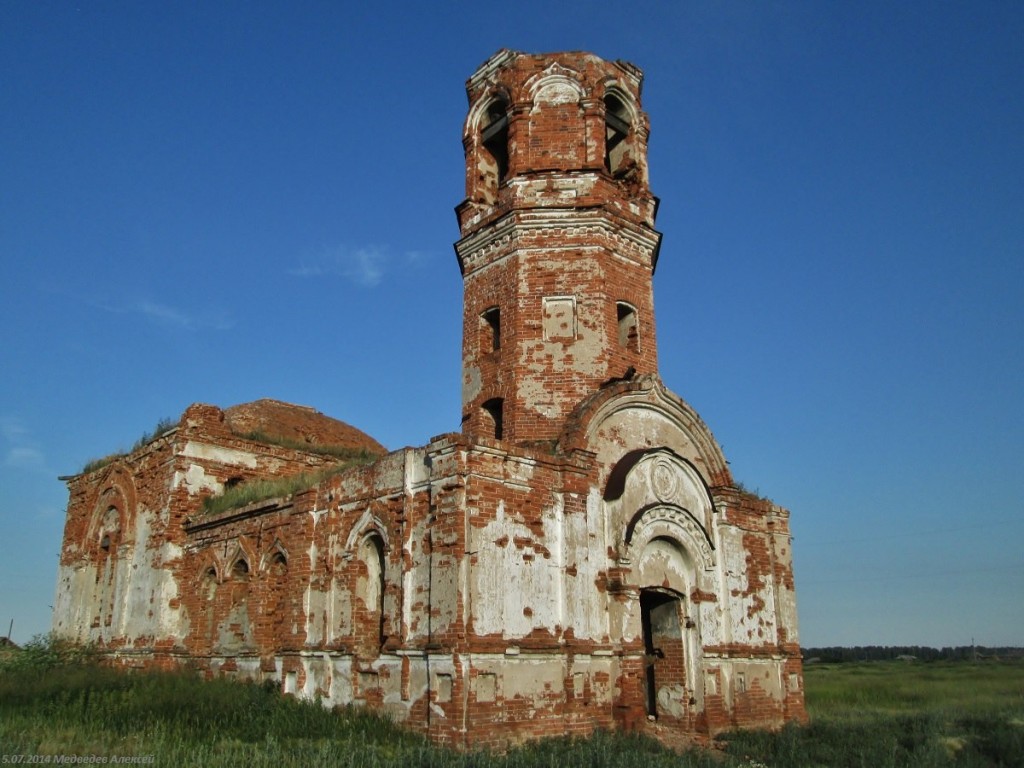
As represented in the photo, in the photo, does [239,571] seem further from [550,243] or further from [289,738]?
[550,243]

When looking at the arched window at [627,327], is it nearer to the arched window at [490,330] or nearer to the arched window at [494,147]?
the arched window at [490,330]

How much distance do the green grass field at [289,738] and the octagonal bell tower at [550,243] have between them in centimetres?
513

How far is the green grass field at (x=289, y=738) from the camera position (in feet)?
28.9

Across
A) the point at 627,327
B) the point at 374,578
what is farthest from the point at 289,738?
the point at 627,327

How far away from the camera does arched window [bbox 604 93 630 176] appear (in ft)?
52.8

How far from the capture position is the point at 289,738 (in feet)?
33.9

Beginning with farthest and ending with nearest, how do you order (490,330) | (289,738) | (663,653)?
(490,330) < (663,653) < (289,738)

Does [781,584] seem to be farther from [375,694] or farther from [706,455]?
[375,694]

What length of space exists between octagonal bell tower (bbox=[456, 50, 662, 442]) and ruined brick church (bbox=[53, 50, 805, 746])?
40 mm

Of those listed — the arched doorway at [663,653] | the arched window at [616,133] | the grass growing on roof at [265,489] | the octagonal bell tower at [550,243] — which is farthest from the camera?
the arched window at [616,133]

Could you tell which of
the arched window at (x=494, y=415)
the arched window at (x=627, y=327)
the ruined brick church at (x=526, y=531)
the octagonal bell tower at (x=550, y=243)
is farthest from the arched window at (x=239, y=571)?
the arched window at (x=627, y=327)

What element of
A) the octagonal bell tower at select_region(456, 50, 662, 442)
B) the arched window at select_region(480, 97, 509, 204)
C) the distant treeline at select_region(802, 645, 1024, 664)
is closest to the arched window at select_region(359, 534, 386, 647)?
the octagonal bell tower at select_region(456, 50, 662, 442)

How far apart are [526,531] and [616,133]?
30.0ft

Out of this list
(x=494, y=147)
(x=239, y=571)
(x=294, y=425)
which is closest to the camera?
(x=239, y=571)
